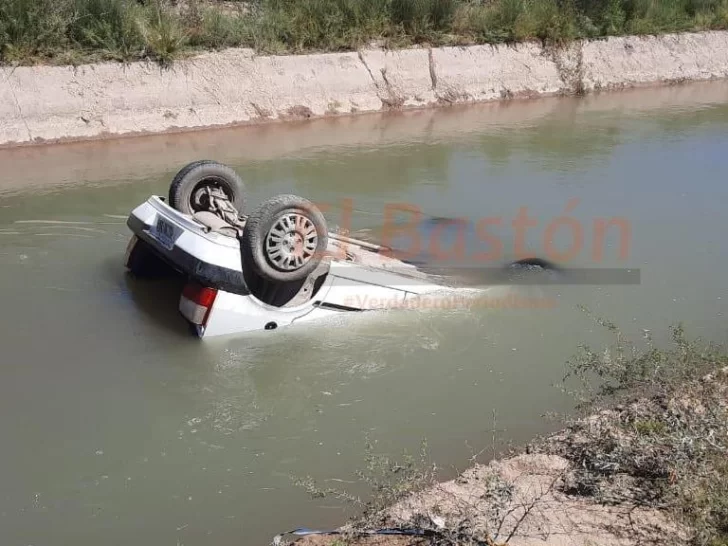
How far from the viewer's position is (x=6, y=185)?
11.4 meters

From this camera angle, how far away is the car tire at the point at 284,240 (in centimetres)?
648

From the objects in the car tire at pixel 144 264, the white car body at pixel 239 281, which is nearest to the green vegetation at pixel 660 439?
the white car body at pixel 239 281

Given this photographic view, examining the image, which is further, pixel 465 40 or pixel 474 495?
pixel 465 40

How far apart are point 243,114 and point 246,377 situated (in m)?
10.1

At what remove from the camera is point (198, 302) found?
668 cm

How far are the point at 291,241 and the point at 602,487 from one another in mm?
3210

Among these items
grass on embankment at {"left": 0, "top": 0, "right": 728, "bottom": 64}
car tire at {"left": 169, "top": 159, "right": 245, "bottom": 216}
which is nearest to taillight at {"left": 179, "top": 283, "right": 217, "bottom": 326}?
car tire at {"left": 169, "top": 159, "right": 245, "bottom": 216}

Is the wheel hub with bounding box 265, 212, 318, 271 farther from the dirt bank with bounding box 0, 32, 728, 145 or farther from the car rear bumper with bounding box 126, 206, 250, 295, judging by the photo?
the dirt bank with bounding box 0, 32, 728, 145

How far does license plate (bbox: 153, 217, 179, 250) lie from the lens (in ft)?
22.1

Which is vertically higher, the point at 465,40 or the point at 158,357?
the point at 465,40

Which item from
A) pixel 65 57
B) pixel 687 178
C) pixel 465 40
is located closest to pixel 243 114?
Result: pixel 65 57

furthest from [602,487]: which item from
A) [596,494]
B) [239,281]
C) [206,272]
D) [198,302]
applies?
[198,302]

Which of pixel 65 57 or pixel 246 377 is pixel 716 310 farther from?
pixel 65 57

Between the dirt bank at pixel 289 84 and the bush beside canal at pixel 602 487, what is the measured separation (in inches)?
438
